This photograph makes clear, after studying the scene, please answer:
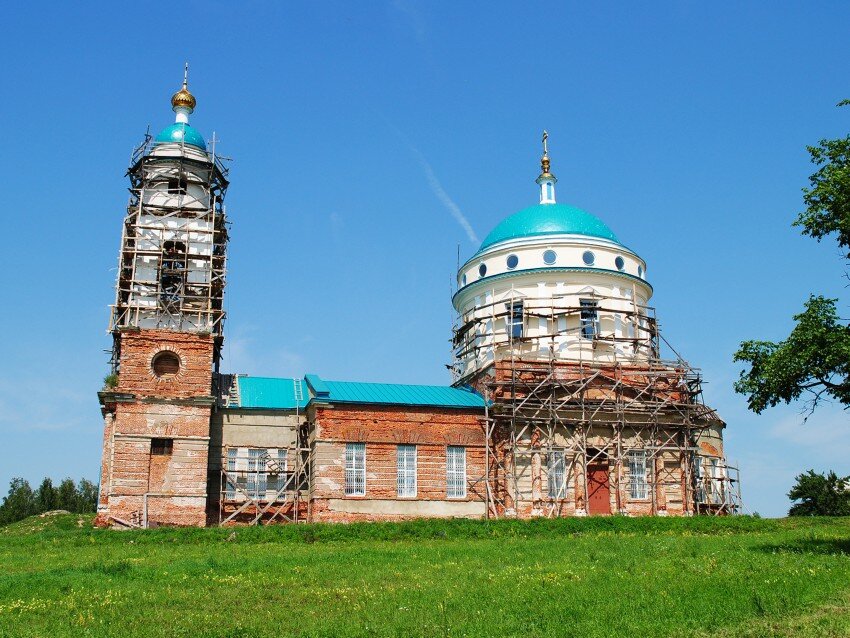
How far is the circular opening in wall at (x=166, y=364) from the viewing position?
1359 inches

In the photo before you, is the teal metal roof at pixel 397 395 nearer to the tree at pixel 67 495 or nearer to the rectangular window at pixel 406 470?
the rectangular window at pixel 406 470

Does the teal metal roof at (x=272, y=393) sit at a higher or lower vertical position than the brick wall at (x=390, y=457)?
higher

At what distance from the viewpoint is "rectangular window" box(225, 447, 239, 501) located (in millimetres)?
34812

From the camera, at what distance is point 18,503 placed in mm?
59438

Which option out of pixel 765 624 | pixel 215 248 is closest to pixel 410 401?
pixel 215 248

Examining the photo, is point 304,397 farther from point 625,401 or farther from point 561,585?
point 561,585

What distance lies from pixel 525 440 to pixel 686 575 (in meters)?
19.3

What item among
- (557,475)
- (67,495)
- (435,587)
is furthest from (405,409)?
(67,495)

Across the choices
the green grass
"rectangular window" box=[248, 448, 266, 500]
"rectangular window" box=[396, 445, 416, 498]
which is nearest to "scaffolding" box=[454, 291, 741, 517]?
"rectangular window" box=[396, 445, 416, 498]

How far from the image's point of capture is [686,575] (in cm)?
1675

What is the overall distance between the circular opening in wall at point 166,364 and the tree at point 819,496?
87.8ft

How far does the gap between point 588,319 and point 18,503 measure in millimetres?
40822

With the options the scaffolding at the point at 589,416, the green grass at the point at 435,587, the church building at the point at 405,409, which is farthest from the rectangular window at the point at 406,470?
the green grass at the point at 435,587

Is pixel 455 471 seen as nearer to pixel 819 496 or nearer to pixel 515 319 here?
pixel 515 319
